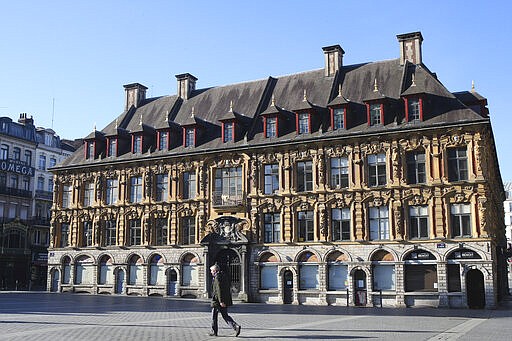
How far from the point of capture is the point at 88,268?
48312 mm

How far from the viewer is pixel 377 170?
3809 cm

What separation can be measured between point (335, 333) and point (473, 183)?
68.9 feet

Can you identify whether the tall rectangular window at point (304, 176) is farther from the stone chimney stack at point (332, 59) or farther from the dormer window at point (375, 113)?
the stone chimney stack at point (332, 59)

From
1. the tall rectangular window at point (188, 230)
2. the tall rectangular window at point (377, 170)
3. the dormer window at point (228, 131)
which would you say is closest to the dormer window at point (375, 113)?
the tall rectangular window at point (377, 170)

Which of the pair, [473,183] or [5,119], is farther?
[5,119]

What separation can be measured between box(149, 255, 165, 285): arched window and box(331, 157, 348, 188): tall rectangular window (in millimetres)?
14856

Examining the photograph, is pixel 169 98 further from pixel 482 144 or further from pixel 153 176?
pixel 482 144

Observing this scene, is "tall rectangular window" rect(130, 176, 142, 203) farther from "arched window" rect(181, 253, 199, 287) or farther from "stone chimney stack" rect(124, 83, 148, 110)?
"stone chimney stack" rect(124, 83, 148, 110)

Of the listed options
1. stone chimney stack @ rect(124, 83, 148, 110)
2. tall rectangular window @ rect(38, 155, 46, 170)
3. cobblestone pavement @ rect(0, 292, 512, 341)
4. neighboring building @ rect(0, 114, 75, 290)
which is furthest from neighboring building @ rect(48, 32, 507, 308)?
tall rectangular window @ rect(38, 155, 46, 170)

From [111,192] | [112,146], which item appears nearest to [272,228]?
[111,192]

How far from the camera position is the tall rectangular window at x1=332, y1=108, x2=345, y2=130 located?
39.9 metres

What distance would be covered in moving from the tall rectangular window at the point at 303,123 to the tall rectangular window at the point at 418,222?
30.0 feet

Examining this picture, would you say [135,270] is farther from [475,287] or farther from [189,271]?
[475,287]

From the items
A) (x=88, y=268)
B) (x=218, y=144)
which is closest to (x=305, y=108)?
(x=218, y=144)
